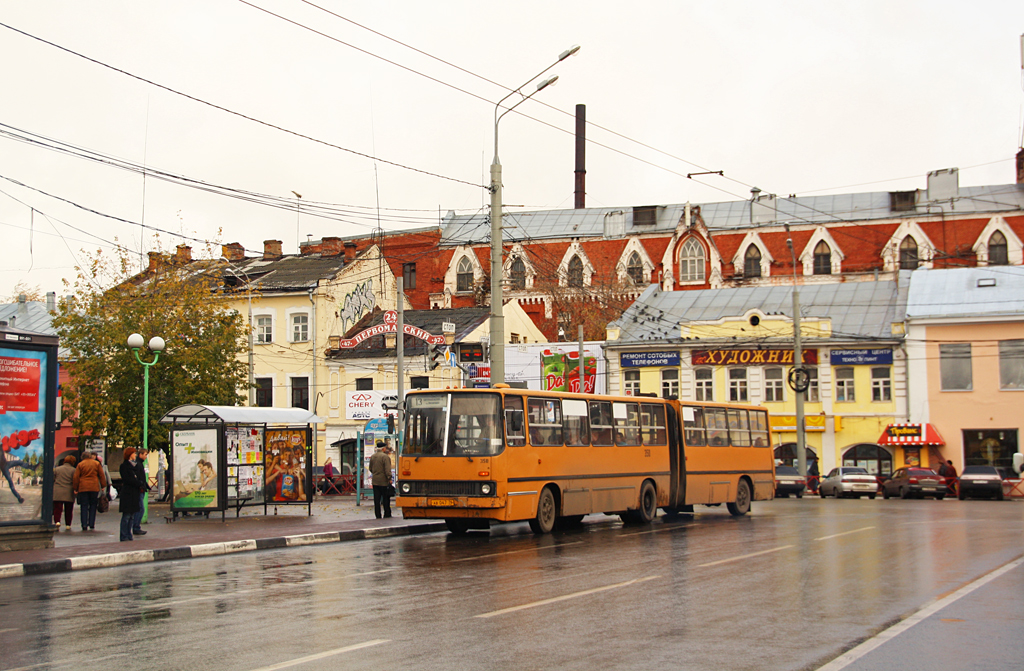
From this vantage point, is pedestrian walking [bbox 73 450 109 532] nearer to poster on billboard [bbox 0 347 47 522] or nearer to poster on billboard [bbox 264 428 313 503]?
poster on billboard [bbox 0 347 47 522]

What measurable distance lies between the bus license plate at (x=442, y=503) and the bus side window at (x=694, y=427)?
8.06 meters

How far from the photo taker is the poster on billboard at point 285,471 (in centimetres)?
2672

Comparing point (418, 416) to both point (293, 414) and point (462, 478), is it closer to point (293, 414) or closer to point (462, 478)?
point (462, 478)

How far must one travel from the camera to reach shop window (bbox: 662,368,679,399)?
5162cm

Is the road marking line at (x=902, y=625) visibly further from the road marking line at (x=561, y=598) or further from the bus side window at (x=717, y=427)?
the bus side window at (x=717, y=427)

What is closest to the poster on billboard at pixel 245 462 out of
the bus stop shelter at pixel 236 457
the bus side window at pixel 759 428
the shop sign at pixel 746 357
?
the bus stop shelter at pixel 236 457

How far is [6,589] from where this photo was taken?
42.2ft

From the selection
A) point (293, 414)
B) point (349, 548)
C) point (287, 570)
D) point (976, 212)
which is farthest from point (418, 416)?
point (976, 212)

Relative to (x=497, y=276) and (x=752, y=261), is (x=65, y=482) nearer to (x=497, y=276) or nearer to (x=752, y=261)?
(x=497, y=276)

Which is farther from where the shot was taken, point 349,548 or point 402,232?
point 402,232

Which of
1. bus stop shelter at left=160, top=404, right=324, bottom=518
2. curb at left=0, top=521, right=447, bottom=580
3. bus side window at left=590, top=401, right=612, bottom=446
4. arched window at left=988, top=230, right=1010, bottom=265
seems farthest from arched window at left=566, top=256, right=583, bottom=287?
curb at left=0, top=521, right=447, bottom=580

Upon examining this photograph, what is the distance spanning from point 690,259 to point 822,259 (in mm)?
9507

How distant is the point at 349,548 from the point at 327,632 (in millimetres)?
9473

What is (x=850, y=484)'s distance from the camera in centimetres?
4203
